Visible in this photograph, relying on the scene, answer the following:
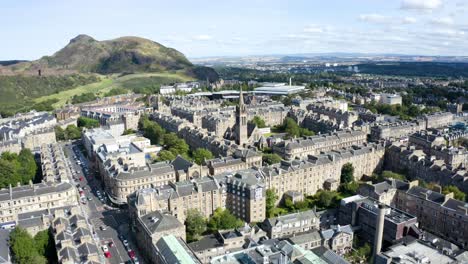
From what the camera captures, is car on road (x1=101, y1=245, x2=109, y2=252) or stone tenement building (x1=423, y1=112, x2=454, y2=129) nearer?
car on road (x1=101, y1=245, x2=109, y2=252)

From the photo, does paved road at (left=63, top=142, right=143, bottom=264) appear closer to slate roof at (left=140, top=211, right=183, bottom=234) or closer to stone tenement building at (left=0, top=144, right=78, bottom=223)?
stone tenement building at (left=0, top=144, right=78, bottom=223)

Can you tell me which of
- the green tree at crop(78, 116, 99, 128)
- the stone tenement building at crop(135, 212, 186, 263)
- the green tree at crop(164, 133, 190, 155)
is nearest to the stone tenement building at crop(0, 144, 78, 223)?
the stone tenement building at crop(135, 212, 186, 263)

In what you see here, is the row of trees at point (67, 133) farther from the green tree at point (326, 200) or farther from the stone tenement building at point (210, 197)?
the green tree at point (326, 200)

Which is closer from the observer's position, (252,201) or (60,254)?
(60,254)

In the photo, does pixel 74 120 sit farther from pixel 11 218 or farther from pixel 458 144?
pixel 458 144

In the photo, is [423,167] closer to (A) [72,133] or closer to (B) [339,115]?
(B) [339,115]

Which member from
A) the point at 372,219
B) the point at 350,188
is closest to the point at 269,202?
the point at 372,219

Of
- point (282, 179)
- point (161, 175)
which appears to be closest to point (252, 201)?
point (282, 179)
